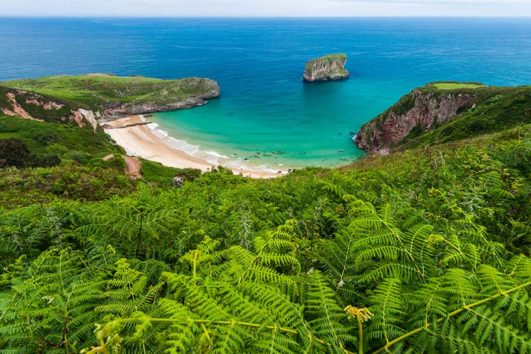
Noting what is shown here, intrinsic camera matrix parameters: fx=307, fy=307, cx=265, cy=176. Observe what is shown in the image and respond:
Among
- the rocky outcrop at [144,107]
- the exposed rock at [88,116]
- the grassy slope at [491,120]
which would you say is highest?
the grassy slope at [491,120]

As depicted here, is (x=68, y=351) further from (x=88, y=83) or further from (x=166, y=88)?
(x=88, y=83)

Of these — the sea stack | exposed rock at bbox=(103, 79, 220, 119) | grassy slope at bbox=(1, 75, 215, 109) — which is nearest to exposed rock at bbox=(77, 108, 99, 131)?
exposed rock at bbox=(103, 79, 220, 119)

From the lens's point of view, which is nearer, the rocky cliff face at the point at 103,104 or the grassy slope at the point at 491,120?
the grassy slope at the point at 491,120

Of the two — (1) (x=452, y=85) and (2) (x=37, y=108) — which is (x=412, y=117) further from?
(2) (x=37, y=108)

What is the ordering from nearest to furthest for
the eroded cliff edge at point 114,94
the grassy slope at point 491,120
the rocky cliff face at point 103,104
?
the grassy slope at point 491,120, the rocky cliff face at point 103,104, the eroded cliff edge at point 114,94

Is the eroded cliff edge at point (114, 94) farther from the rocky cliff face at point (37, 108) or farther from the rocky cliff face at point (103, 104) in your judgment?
the rocky cliff face at point (37, 108)

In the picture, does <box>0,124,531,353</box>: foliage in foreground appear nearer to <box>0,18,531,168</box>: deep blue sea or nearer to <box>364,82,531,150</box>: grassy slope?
<box>364,82,531,150</box>: grassy slope

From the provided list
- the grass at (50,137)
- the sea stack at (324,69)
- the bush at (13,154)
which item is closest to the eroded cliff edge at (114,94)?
the grass at (50,137)
